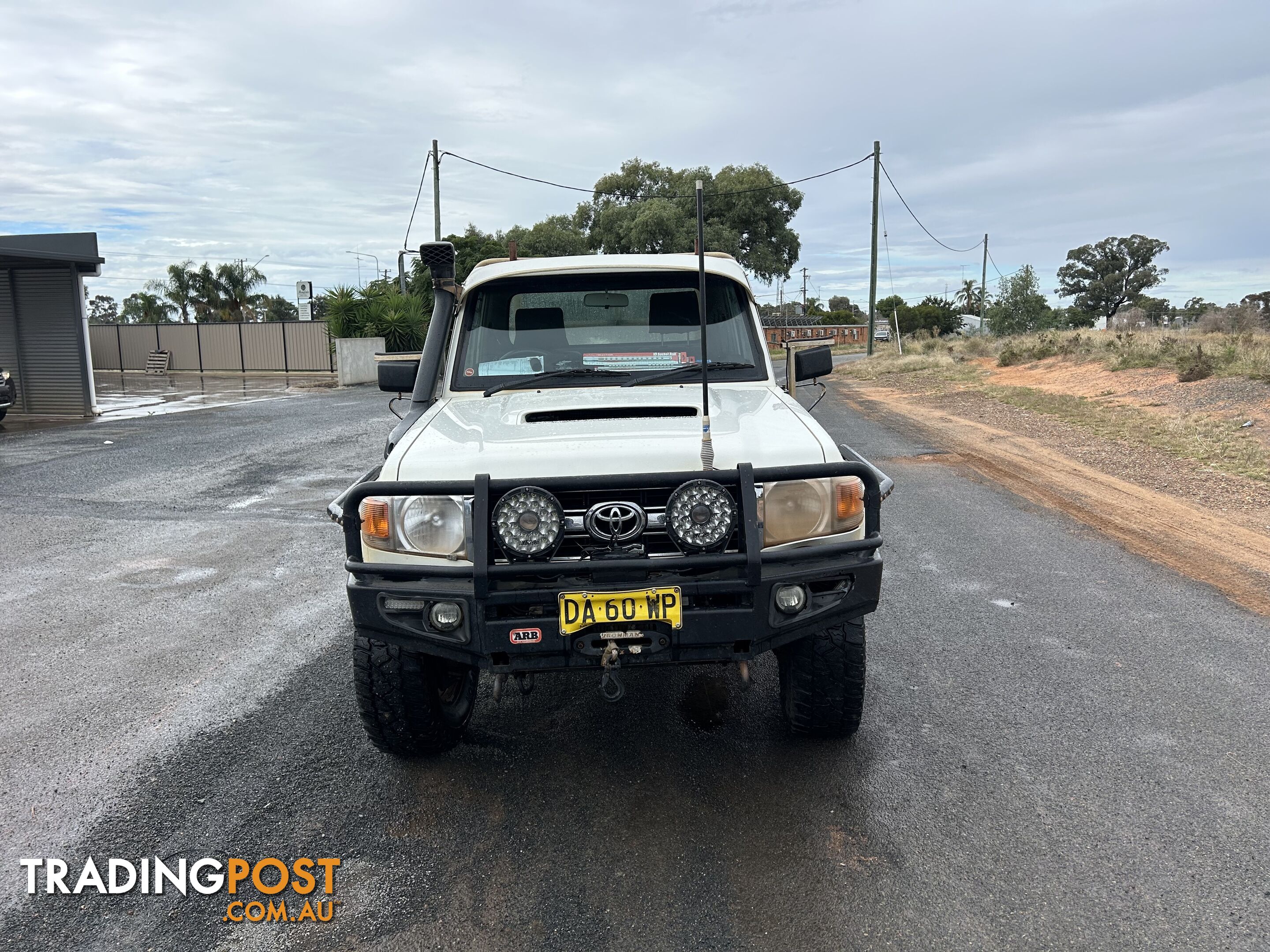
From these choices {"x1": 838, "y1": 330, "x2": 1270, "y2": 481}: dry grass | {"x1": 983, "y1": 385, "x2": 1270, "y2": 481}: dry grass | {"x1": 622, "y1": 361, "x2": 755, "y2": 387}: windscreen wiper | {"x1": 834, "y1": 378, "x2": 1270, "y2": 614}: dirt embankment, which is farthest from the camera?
{"x1": 838, "y1": 330, "x2": 1270, "y2": 481}: dry grass

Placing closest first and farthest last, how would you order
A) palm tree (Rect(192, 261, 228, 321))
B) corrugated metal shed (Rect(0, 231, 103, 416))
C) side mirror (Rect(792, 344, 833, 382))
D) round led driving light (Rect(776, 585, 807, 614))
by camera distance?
round led driving light (Rect(776, 585, 807, 614)) → side mirror (Rect(792, 344, 833, 382)) → corrugated metal shed (Rect(0, 231, 103, 416)) → palm tree (Rect(192, 261, 228, 321))

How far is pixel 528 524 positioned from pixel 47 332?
64.4ft

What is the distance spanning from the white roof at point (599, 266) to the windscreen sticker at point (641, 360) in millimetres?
428

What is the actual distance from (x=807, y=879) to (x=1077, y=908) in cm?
74

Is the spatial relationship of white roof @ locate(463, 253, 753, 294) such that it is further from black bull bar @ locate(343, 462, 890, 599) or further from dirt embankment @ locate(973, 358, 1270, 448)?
dirt embankment @ locate(973, 358, 1270, 448)

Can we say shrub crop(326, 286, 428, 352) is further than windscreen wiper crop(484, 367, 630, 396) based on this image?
Yes

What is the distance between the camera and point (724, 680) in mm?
4297

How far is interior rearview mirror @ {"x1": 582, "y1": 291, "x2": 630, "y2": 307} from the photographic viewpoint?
4422 millimetres

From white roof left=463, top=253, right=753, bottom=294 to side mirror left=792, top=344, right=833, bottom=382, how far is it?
0.41 meters

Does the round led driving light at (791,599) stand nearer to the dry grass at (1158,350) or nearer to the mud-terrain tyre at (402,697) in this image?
the mud-terrain tyre at (402,697)

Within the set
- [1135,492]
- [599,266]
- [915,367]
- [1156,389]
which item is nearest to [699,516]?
[599,266]

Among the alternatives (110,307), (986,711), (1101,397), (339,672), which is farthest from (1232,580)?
(110,307)

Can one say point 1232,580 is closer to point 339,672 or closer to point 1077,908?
point 1077,908

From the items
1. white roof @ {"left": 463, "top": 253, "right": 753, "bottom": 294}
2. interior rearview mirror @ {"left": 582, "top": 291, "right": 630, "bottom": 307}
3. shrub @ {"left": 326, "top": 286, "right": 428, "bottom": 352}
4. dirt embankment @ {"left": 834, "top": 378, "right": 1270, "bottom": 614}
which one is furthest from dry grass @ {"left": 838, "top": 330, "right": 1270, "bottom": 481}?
shrub @ {"left": 326, "top": 286, "right": 428, "bottom": 352}
